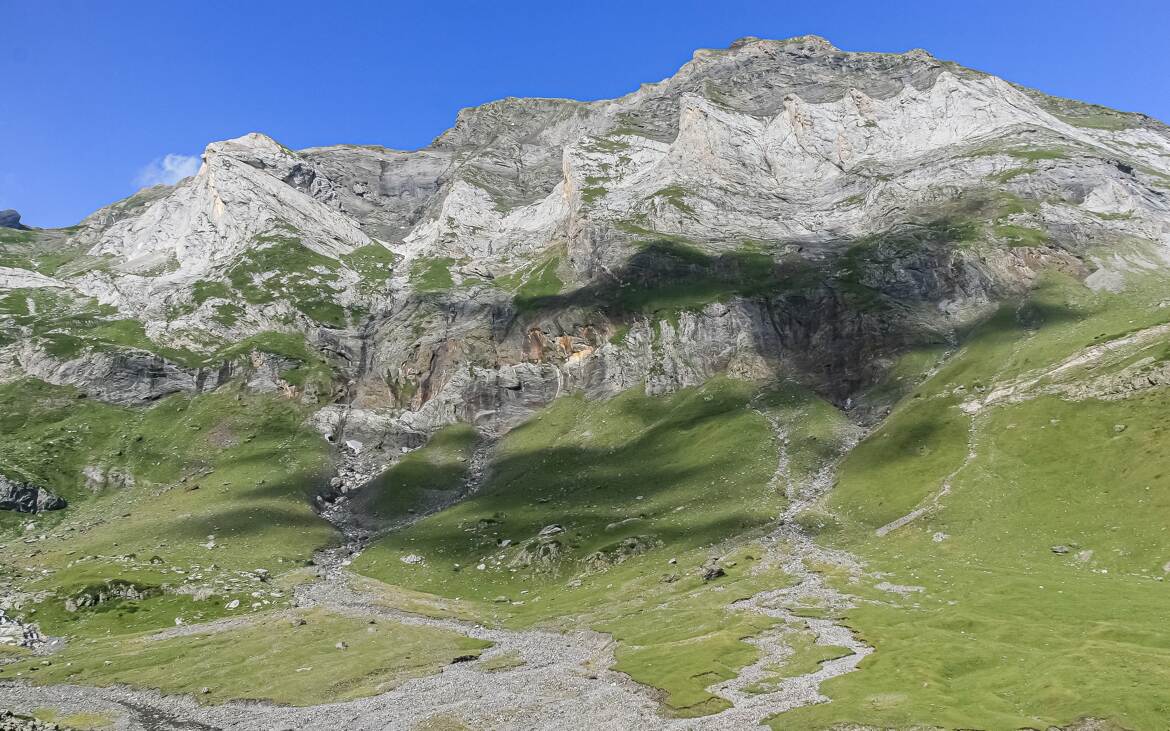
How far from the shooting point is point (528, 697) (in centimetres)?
5816

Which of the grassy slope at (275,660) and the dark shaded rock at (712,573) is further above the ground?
the grassy slope at (275,660)

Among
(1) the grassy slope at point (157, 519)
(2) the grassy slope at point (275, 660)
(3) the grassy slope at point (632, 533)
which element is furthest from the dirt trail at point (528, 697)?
(1) the grassy slope at point (157, 519)

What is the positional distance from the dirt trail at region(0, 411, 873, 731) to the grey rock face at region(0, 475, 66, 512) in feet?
356

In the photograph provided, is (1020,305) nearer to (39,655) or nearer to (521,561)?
(521,561)

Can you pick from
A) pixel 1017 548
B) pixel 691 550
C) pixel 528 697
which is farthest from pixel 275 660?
pixel 1017 548

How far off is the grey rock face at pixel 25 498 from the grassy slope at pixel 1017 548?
168456 millimetres

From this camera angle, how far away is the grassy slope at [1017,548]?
153ft

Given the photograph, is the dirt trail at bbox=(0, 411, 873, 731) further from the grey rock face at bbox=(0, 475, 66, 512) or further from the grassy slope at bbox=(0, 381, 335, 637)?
the grey rock face at bbox=(0, 475, 66, 512)

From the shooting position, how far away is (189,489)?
552 ft

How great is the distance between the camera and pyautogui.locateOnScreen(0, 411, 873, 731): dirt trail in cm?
5178

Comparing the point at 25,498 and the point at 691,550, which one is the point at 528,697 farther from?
the point at 25,498

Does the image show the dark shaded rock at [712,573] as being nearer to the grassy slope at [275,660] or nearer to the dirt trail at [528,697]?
the dirt trail at [528,697]

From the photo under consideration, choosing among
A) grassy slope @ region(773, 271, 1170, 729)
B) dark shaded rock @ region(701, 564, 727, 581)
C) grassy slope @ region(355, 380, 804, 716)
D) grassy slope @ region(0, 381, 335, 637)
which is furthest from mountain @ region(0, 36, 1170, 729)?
dark shaded rock @ region(701, 564, 727, 581)

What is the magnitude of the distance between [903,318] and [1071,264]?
47.9 metres
